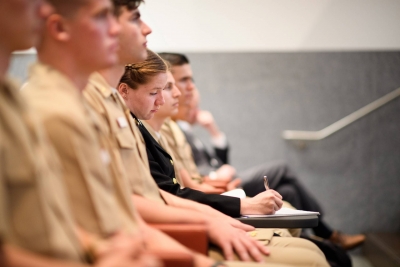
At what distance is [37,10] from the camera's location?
1.34 metres

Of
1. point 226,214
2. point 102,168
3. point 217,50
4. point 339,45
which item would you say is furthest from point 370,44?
point 102,168

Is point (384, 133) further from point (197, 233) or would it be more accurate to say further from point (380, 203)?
point (197, 233)

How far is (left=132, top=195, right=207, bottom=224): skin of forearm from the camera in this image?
1854 millimetres

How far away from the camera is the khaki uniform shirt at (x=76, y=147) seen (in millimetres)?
1318

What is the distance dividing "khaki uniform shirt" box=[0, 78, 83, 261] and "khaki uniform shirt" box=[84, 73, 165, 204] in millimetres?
531

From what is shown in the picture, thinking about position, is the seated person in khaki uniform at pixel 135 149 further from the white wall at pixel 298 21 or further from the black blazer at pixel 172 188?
the white wall at pixel 298 21

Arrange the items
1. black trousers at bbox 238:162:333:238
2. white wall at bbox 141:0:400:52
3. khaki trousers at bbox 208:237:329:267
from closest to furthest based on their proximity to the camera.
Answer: khaki trousers at bbox 208:237:329:267, black trousers at bbox 238:162:333:238, white wall at bbox 141:0:400:52

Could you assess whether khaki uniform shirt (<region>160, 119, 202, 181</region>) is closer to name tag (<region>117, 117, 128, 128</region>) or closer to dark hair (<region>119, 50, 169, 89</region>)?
dark hair (<region>119, 50, 169, 89</region>)

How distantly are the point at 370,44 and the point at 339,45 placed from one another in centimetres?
27

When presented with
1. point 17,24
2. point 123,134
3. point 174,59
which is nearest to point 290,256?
point 123,134

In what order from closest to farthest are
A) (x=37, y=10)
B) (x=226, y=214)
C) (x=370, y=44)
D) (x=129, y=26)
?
1. (x=37, y=10)
2. (x=129, y=26)
3. (x=226, y=214)
4. (x=370, y=44)

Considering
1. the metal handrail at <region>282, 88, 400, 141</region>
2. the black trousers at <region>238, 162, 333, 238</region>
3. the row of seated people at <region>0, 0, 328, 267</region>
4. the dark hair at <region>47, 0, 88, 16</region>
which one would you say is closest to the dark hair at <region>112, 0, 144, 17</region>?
the row of seated people at <region>0, 0, 328, 267</region>

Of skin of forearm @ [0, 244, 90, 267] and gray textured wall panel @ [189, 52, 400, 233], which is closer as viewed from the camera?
skin of forearm @ [0, 244, 90, 267]

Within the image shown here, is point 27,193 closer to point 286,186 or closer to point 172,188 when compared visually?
point 172,188
